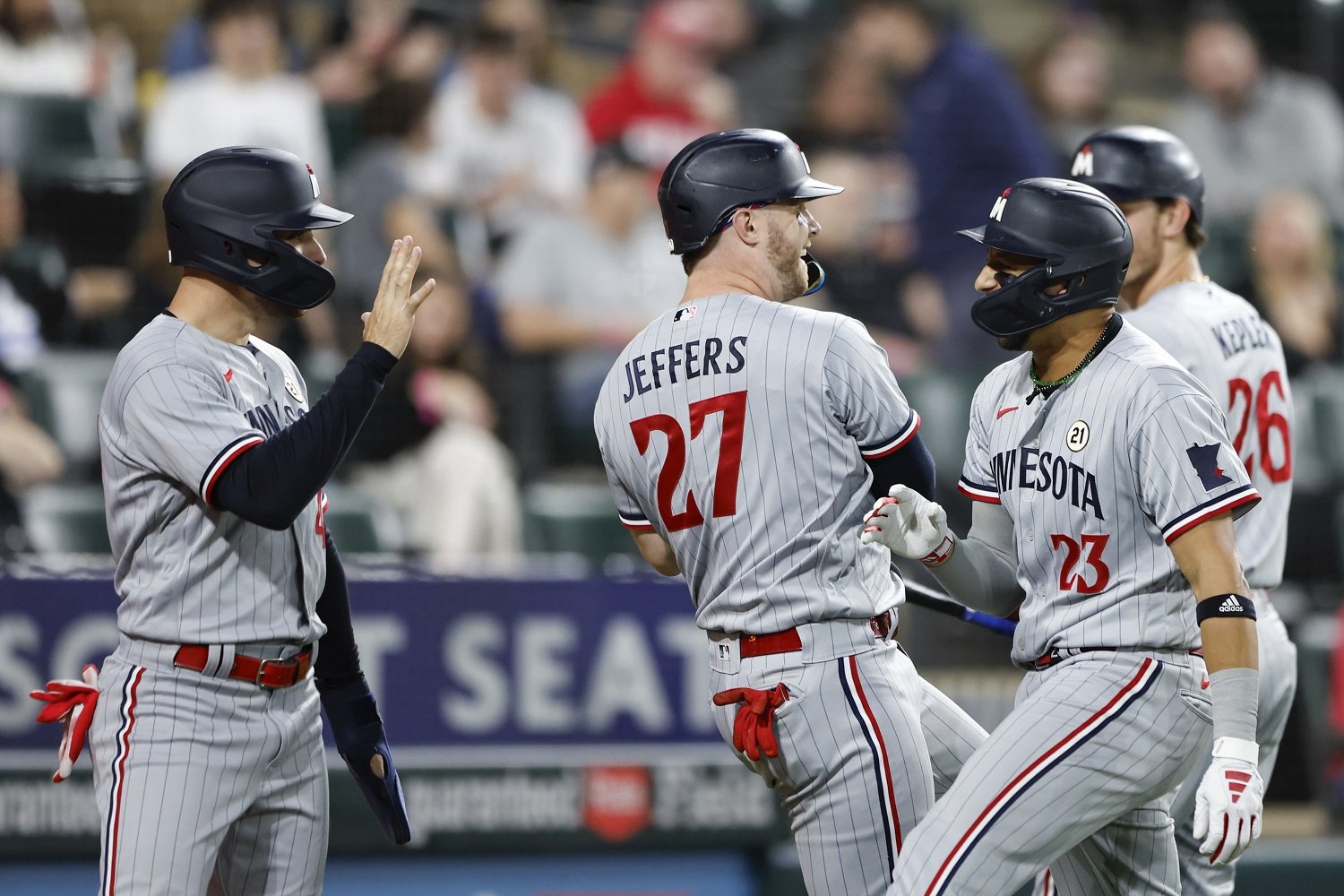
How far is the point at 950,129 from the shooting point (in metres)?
7.58

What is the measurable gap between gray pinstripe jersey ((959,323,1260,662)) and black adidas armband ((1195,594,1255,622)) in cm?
13

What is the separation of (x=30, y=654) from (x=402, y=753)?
3.56 feet

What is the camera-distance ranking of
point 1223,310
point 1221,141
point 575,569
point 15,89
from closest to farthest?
point 1223,310 < point 575,569 < point 15,89 < point 1221,141

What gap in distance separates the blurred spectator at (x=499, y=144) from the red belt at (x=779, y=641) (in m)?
4.21

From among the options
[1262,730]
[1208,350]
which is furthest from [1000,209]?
[1262,730]

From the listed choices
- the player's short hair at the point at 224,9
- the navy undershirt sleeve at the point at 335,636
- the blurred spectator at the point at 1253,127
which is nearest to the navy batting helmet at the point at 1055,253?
the navy undershirt sleeve at the point at 335,636

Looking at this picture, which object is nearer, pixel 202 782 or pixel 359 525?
pixel 202 782

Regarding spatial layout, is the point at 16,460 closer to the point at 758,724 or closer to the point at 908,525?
the point at 758,724

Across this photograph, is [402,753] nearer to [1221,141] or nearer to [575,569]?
[575,569]

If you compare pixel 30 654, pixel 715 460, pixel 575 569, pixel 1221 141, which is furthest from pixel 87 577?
pixel 1221 141

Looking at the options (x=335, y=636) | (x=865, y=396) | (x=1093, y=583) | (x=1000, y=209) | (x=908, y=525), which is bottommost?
(x=335, y=636)

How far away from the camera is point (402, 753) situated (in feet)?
15.6

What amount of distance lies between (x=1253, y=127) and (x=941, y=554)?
6159mm

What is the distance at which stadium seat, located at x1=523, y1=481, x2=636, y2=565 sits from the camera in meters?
5.94
